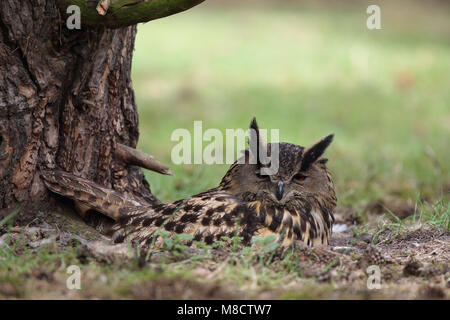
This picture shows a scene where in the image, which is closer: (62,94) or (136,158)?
(62,94)

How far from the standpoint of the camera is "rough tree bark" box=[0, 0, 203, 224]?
428 cm

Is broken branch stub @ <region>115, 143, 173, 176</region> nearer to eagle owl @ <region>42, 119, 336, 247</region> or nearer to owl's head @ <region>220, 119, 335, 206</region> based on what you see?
eagle owl @ <region>42, 119, 336, 247</region>

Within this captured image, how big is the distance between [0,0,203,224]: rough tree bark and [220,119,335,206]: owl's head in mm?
1024

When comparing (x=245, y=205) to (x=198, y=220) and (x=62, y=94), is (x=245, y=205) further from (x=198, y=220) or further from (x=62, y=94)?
(x=62, y=94)

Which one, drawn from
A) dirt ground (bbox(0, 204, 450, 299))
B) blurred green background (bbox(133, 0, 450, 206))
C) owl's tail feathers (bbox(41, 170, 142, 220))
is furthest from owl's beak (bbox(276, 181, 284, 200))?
blurred green background (bbox(133, 0, 450, 206))

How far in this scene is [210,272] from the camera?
3658mm

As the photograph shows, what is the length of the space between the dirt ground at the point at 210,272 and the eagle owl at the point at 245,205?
0.35 m

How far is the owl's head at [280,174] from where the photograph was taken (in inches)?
188

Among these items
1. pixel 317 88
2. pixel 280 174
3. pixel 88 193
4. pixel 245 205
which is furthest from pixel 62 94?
pixel 317 88

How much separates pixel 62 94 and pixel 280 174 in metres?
1.68

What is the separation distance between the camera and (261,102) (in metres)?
12.5

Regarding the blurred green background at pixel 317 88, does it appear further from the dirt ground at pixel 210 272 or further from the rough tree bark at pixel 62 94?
the dirt ground at pixel 210 272
